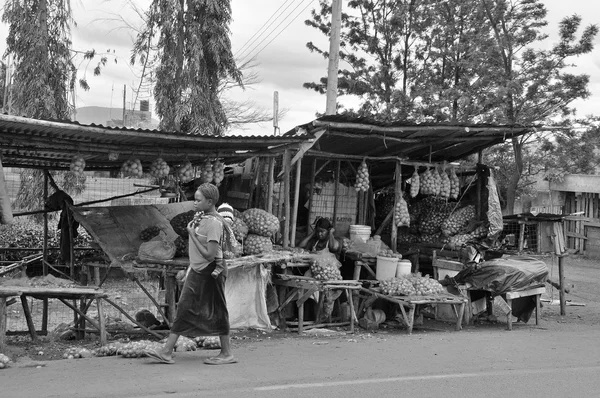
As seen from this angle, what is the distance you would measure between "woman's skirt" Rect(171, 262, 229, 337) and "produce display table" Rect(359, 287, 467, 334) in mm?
4253

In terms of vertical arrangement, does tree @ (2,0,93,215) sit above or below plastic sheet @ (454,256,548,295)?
above

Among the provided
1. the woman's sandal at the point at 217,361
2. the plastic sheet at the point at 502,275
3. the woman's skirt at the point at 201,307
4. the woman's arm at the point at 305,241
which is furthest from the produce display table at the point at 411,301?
the woman's skirt at the point at 201,307

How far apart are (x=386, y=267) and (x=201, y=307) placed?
5380 millimetres

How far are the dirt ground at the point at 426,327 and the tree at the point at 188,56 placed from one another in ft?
21.6

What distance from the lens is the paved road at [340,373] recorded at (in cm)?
593

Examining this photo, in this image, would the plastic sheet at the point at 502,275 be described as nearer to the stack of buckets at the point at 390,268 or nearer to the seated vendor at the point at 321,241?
the stack of buckets at the point at 390,268

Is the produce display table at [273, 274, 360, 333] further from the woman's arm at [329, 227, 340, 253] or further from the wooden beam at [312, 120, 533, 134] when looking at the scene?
the wooden beam at [312, 120, 533, 134]

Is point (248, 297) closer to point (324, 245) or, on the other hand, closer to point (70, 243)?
point (324, 245)

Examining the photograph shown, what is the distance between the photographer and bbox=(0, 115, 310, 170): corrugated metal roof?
312 inches

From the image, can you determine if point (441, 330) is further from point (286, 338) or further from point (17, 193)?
point (17, 193)

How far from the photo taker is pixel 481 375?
7.10m

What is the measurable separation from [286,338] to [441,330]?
120 inches

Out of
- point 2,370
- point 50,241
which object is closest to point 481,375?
point 2,370

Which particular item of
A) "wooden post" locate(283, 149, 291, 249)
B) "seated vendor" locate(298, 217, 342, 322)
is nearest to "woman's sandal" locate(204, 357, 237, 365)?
"seated vendor" locate(298, 217, 342, 322)
